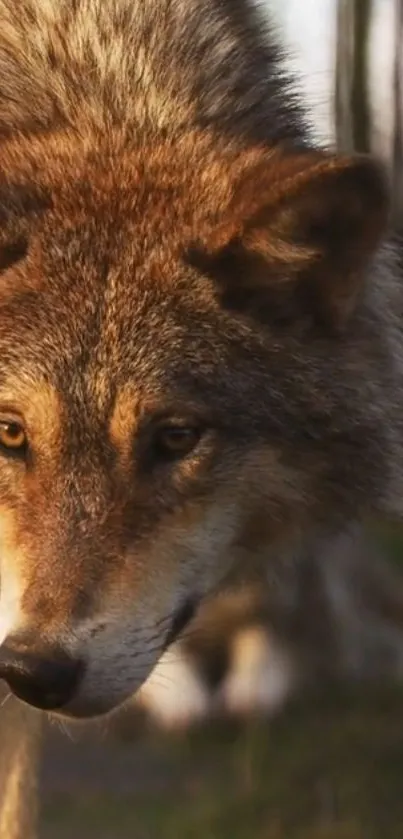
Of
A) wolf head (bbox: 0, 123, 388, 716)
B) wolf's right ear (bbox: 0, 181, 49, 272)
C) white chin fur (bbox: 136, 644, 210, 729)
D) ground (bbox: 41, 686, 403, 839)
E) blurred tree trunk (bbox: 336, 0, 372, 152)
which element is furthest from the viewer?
blurred tree trunk (bbox: 336, 0, 372, 152)

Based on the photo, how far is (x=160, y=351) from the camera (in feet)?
7.53

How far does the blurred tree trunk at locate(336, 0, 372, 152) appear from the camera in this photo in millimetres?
5633

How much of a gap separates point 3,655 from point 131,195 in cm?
96

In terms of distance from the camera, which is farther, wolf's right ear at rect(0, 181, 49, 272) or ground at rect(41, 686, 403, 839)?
ground at rect(41, 686, 403, 839)

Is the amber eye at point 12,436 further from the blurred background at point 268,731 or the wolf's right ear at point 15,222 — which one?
the blurred background at point 268,731

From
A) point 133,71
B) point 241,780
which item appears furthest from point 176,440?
point 241,780

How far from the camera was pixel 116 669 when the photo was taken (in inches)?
85.0

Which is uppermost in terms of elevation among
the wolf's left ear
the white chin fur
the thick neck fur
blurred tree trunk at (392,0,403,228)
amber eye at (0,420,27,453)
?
the thick neck fur

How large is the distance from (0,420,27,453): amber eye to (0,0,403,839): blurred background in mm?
1374

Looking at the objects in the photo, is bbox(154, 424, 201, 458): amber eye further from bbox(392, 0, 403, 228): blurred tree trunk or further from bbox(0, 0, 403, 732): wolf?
bbox(392, 0, 403, 228): blurred tree trunk

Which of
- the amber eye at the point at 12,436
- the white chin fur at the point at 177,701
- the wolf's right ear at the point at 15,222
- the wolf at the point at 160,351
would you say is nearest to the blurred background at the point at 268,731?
the white chin fur at the point at 177,701

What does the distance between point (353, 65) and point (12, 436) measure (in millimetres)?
3927

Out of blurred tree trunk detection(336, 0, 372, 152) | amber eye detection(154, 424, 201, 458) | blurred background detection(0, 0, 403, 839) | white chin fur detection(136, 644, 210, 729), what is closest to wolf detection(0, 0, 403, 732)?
amber eye detection(154, 424, 201, 458)

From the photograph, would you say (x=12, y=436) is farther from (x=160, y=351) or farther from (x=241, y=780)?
(x=241, y=780)
